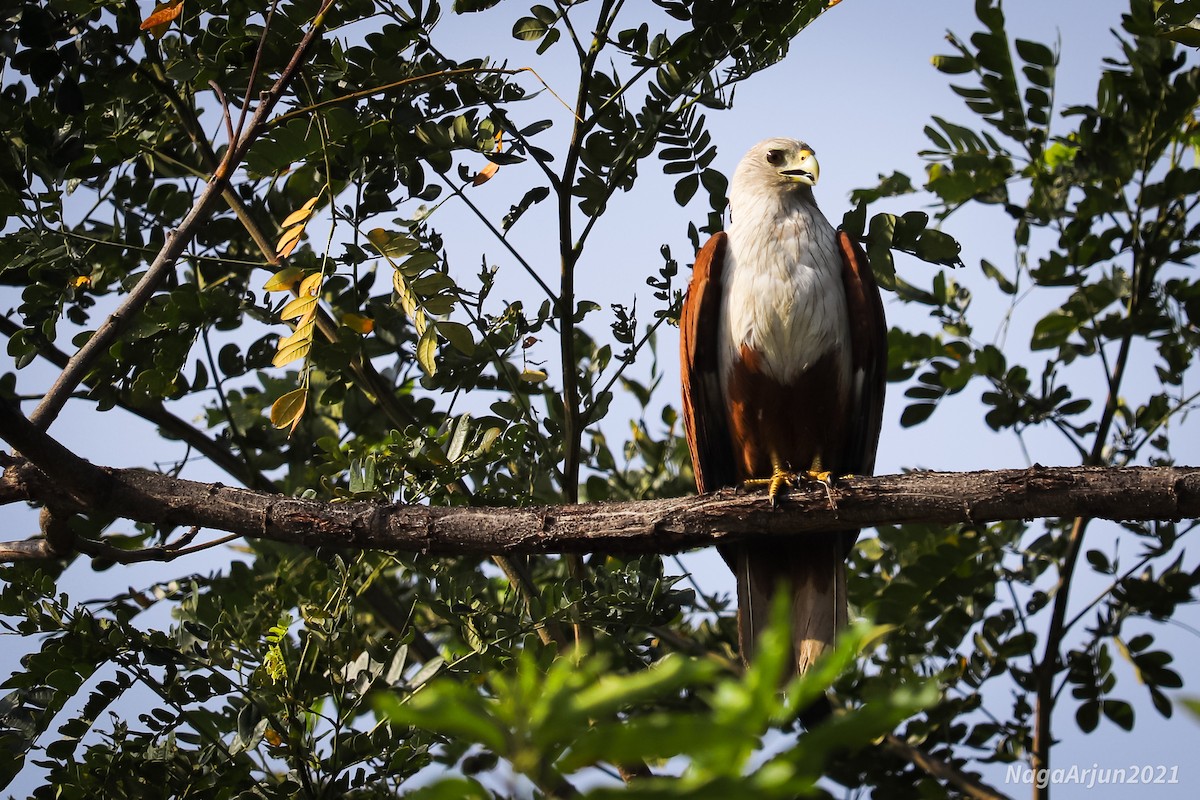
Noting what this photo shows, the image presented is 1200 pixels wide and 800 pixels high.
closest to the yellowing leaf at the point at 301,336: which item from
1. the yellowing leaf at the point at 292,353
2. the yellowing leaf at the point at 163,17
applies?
the yellowing leaf at the point at 292,353

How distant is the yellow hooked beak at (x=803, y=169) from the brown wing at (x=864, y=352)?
0.33 m

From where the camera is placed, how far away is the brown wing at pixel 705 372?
13.1ft

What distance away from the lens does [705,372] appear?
4086 millimetres

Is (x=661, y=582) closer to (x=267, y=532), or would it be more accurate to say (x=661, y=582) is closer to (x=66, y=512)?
(x=267, y=532)

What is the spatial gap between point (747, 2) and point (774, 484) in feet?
5.05

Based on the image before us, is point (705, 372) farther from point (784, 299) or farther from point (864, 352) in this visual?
point (864, 352)

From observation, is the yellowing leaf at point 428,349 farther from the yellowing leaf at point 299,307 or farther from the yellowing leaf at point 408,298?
the yellowing leaf at point 299,307

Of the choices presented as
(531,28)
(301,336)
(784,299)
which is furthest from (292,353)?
(784,299)

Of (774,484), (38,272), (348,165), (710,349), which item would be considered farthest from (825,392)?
(38,272)

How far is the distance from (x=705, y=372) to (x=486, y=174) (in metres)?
1.22

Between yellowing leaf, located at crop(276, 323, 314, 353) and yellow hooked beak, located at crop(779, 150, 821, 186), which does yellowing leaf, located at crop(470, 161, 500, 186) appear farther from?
yellow hooked beak, located at crop(779, 150, 821, 186)

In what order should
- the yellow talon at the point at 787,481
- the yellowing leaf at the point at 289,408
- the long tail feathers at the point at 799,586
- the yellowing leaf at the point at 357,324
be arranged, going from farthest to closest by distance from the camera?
the long tail feathers at the point at 799,586, the yellowing leaf at the point at 357,324, the yellow talon at the point at 787,481, the yellowing leaf at the point at 289,408

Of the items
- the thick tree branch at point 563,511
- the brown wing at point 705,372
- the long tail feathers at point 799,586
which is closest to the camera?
the thick tree branch at point 563,511

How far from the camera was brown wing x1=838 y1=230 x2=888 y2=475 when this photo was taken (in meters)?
3.94
